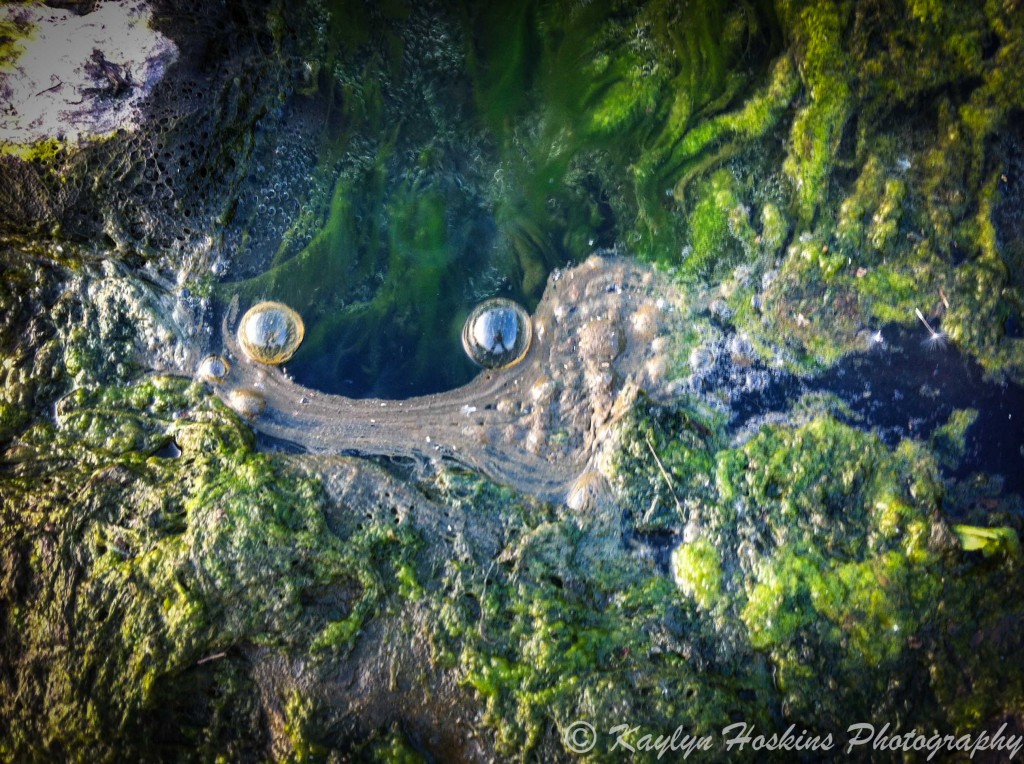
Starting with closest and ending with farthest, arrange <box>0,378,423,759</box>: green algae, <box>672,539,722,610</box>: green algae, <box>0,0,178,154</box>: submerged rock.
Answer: <box>0,378,423,759</box>: green algae < <box>672,539,722,610</box>: green algae < <box>0,0,178,154</box>: submerged rock

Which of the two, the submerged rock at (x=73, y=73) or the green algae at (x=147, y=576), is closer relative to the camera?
the green algae at (x=147, y=576)

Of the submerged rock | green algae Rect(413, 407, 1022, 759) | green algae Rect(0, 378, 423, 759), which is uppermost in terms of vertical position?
the submerged rock

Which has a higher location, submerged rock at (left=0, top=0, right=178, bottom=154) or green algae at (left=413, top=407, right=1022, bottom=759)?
submerged rock at (left=0, top=0, right=178, bottom=154)

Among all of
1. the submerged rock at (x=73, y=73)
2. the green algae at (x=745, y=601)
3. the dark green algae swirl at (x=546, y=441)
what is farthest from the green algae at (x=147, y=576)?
the submerged rock at (x=73, y=73)

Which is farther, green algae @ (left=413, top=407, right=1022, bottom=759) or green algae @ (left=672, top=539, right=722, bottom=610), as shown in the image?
green algae @ (left=672, top=539, right=722, bottom=610)

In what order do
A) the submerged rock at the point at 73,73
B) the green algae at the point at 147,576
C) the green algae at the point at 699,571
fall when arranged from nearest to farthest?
the green algae at the point at 147,576
the green algae at the point at 699,571
the submerged rock at the point at 73,73

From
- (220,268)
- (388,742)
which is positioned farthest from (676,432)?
(220,268)

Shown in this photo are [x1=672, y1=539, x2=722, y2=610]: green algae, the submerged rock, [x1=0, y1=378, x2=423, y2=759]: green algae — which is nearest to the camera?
[x1=0, y1=378, x2=423, y2=759]: green algae

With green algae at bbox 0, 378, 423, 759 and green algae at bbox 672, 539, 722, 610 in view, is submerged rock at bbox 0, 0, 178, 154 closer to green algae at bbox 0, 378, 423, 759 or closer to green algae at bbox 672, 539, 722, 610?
green algae at bbox 0, 378, 423, 759

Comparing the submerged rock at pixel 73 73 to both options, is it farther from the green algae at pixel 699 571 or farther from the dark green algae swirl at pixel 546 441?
the green algae at pixel 699 571

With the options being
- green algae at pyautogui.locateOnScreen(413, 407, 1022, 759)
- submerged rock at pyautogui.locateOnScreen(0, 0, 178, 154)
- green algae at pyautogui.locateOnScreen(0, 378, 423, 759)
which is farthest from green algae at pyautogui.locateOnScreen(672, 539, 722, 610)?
submerged rock at pyautogui.locateOnScreen(0, 0, 178, 154)

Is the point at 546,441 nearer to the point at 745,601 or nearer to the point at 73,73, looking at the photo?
the point at 745,601

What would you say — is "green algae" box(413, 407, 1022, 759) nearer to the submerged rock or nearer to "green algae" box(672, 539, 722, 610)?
"green algae" box(672, 539, 722, 610)
